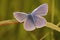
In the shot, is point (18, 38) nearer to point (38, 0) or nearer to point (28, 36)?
point (28, 36)

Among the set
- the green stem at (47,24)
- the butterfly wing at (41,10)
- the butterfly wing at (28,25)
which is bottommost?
the green stem at (47,24)

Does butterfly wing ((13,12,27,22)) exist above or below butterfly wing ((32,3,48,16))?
below

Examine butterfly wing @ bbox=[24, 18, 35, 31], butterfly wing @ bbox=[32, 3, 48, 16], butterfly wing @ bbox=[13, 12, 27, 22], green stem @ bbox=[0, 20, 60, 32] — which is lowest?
green stem @ bbox=[0, 20, 60, 32]

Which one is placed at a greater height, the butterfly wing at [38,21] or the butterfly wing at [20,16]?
the butterfly wing at [20,16]

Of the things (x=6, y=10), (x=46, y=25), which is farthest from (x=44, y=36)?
(x=6, y=10)
